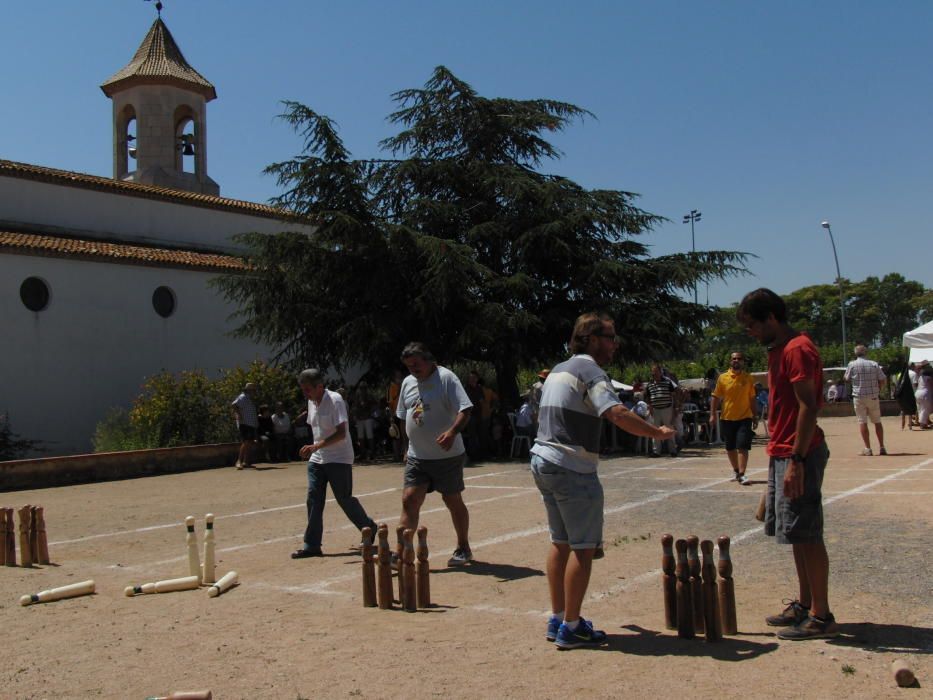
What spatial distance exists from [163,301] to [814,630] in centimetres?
2447

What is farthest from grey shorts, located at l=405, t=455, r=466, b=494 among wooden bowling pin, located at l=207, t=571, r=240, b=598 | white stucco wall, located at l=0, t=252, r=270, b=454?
white stucco wall, located at l=0, t=252, r=270, b=454

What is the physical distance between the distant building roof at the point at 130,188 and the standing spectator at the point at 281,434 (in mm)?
5016

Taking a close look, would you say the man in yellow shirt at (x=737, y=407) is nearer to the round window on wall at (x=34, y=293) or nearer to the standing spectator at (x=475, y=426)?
the standing spectator at (x=475, y=426)

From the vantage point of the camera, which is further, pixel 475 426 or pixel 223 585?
pixel 475 426

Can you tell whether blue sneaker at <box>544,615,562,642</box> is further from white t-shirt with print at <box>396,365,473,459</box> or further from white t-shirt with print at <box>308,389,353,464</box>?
white t-shirt with print at <box>308,389,353,464</box>

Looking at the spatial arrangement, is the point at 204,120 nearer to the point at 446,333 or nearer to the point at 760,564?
the point at 446,333

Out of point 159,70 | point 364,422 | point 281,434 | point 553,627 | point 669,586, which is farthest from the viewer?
point 159,70

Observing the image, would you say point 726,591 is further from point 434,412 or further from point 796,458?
point 434,412

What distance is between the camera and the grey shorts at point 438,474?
7668 mm

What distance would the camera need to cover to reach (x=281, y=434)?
2095cm

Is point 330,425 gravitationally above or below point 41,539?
above

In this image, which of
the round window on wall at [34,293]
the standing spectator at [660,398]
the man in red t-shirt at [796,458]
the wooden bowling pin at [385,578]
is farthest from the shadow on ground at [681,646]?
the round window on wall at [34,293]

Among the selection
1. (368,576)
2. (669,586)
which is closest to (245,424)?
(368,576)

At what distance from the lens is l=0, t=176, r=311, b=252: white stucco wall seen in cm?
2652
